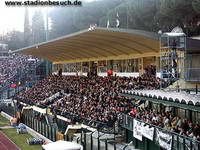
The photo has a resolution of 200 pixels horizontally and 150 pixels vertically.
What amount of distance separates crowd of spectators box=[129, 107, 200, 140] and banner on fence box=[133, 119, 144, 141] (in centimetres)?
29

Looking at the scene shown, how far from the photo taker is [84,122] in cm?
2538

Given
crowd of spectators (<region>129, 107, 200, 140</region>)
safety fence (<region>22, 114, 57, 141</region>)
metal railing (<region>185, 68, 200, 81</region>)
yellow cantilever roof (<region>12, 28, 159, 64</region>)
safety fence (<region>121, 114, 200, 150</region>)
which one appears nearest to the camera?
safety fence (<region>121, 114, 200, 150</region>)

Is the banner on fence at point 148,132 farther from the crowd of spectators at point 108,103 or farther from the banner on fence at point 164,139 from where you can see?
the banner on fence at point 164,139

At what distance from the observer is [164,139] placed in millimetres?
15570

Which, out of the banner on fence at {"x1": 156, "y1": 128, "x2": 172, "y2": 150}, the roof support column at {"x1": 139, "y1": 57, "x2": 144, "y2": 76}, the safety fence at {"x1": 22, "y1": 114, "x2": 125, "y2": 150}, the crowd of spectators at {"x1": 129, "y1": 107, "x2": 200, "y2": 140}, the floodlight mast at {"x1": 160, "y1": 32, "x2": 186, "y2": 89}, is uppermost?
the floodlight mast at {"x1": 160, "y1": 32, "x2": 186, "y2": 89}

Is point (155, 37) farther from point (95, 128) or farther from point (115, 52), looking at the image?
point (115, 52)

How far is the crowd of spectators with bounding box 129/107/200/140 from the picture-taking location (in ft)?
47.0

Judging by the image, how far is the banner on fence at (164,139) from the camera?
15008mm

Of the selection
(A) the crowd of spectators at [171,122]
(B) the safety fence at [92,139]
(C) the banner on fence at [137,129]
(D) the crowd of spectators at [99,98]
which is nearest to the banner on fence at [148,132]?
(A) the crowd of spectators at [171,122]

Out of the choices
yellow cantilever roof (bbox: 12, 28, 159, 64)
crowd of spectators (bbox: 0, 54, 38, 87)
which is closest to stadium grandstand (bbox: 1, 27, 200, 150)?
yellow cantilever roof (bbox: 12, 28, 159, 64)

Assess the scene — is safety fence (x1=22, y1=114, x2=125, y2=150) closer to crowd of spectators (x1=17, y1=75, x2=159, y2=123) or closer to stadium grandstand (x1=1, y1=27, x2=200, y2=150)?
stadium grandstand (x1=1, y1=27, x2=200, y2=150)

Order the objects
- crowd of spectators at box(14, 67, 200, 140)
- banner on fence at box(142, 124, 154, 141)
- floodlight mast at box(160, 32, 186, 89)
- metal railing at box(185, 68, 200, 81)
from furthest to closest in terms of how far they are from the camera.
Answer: metal railing at box(185, 68, 200, 81), floodlight mast at box(160, 32, 186, 89), banner on fence at box(142, 124, 154, 141), crowd of spectators at box(14, 67, 200, 140)

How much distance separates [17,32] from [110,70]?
10563 centimetres

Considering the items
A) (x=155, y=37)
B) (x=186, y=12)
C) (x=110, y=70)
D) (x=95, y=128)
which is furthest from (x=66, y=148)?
(x=186, y=12)
